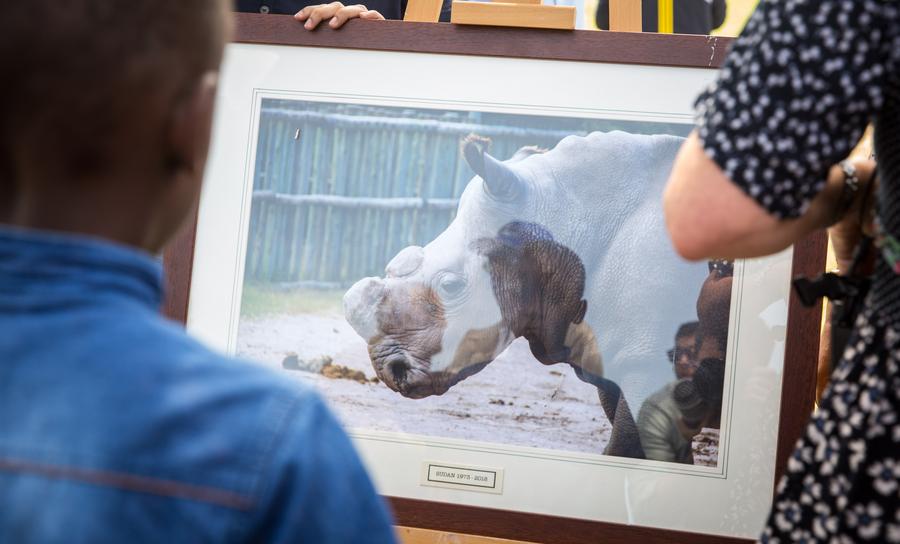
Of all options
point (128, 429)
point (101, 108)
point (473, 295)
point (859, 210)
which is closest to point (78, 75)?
point (101, 108)

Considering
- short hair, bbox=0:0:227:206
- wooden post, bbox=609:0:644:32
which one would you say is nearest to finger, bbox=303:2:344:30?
wooden post, bbox=609:0:644:32

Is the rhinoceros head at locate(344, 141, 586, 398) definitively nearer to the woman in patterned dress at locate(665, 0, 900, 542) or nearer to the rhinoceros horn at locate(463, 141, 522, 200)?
the rhinoceros horn at locate(463, 141, 522, 200)

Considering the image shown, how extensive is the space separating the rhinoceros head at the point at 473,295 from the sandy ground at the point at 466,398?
16 millimetres

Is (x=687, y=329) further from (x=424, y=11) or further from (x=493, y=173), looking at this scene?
(x=424, y=11)

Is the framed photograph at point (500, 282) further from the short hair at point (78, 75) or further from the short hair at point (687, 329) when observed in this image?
the short hair at point (78, 75)

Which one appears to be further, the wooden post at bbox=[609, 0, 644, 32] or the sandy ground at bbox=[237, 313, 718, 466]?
the wooden post at bbox=[609, 0, 644, 32]

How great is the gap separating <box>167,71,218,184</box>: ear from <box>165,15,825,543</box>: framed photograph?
710 mm

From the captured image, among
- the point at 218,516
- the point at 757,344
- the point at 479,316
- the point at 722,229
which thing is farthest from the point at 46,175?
the point at 757,344

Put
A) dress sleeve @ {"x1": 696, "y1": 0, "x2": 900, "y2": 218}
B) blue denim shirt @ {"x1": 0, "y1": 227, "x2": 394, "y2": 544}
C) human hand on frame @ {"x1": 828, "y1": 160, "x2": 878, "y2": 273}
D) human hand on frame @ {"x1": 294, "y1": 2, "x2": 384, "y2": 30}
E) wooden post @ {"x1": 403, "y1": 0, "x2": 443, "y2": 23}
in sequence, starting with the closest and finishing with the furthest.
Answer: blue denim shirt @ {"x1": 0, "y1": 227, "x2": 394, "y2": 544}
dress sleeve @ {"x1": 696, "y1": 0, "x2": 900, "y2": 218}
human hand on frame @ {"x1": 828, "y1": 160, "x2": 878, "y2": 273}
human hand on frame @ {"x1": 294, "y1": 2, "x2": 384, "y2": 30}
wooden post @ {"x1": 403, "y1": 0, "x2": 443, "y2": 23}

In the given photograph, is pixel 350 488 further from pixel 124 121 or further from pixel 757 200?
pixel 757 200

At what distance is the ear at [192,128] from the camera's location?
0.46 meters

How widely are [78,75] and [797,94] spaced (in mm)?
423

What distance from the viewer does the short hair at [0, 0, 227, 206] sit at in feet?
1.38

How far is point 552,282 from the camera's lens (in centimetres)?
116
